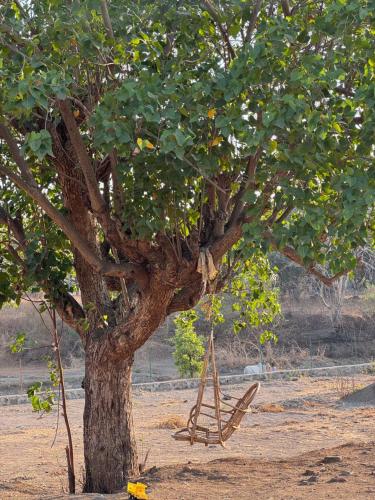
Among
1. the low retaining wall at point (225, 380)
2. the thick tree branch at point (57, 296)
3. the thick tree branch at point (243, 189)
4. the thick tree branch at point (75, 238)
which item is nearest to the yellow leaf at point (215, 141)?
the thick tree branch at point (243, 189)

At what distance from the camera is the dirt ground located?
23.2 ft

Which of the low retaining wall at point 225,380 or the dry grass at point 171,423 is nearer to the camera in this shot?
the dry grass at point 171,423

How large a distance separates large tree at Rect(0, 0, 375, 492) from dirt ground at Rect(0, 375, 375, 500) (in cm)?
98

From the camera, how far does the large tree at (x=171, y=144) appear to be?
496 cm

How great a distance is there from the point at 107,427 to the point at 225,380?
471 inches

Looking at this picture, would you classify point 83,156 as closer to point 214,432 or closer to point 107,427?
point 214,432

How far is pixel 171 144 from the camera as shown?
4707 mm

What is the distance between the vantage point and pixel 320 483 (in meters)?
7.11

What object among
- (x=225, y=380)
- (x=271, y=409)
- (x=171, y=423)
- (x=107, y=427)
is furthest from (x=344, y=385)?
(x=107, y=427)

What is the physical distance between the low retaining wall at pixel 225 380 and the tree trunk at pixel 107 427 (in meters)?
10.4

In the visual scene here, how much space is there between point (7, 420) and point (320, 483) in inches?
382

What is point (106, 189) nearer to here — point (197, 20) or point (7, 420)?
point (197, 20)

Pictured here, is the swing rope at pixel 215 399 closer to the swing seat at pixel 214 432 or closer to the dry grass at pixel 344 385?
the swing seat at pixel 214 432

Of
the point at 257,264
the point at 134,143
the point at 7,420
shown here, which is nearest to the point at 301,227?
the point at 134,143
